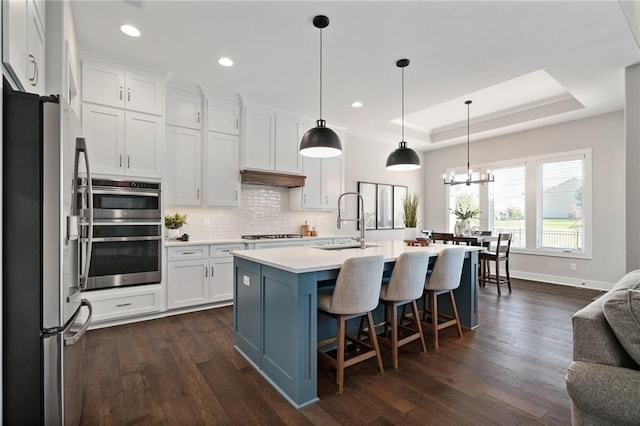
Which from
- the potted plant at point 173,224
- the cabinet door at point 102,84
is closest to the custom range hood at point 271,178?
the potted plant at point 173,224

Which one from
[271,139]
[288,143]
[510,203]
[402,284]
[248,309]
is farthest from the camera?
[510,203]

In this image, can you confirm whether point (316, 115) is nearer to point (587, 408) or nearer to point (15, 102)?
point (15, 102)

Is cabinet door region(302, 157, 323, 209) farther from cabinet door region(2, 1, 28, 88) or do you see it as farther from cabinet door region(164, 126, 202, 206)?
cabinet door region(2, 1, 28, 88)

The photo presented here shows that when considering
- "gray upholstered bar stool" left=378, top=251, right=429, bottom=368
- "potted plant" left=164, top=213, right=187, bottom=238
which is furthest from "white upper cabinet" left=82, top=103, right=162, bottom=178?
"gray upholstered bar stool" left=378, top=251, right=429, bottom=368

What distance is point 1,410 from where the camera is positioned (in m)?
1.28

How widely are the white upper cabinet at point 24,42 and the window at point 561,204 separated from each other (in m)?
7.00

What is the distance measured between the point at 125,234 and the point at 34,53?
1997 millimetres

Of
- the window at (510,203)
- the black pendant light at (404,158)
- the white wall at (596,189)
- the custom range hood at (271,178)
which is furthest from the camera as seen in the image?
the window at (510,203)

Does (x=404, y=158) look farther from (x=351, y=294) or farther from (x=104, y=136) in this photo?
(x=104, y=136)

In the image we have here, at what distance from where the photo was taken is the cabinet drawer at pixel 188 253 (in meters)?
3.79

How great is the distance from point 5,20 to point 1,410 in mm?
1654

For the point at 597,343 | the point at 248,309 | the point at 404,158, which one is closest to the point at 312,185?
the point at 404,158

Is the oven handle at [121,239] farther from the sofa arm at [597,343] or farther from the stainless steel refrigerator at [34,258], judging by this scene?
the sofa arm at [597,343]

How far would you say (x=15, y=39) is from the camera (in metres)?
1.50
